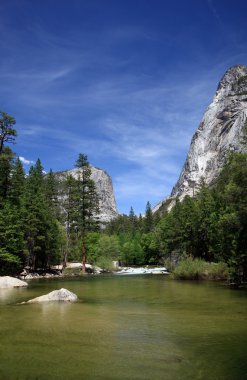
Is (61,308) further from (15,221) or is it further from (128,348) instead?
Result: (15,221)

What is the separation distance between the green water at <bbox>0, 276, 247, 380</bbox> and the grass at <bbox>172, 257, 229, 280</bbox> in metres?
22.6

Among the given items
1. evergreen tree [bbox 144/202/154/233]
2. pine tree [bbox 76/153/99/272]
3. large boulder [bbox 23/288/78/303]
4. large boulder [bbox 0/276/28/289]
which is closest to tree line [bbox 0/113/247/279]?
pine tree [bbox 76/153/99/272]

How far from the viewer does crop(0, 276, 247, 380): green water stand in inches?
318

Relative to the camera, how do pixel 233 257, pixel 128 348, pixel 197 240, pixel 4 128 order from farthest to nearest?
pixel 197 240 < pixel 4 128 < pixel 233 257 < pixel 128 348

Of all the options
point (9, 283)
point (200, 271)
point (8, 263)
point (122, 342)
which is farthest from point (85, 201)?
point (122, 342)

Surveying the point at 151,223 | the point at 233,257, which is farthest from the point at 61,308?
the point at 151,223

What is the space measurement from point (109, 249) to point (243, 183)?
55.3 meters

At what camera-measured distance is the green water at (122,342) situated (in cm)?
807

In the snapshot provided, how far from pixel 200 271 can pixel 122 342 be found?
1234 inches

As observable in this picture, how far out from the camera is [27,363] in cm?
869

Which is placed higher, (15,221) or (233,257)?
(15,221)

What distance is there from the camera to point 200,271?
40688mm

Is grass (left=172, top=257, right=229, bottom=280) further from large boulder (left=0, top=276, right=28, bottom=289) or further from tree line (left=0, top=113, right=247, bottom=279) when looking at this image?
large boulder (left=0, top=276, right=28, bottom=289)

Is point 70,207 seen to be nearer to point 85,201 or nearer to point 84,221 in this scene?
point 85,201
